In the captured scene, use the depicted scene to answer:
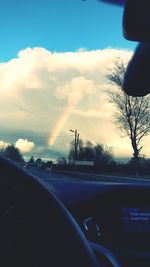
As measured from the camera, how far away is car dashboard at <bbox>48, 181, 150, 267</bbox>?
6.45 ft

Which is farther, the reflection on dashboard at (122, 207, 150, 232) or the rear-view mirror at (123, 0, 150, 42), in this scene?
the reflection on dashboard at (122, 207, 150, 232)

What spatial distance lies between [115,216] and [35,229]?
1.26 meters

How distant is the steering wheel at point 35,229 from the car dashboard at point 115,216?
106 centimetres

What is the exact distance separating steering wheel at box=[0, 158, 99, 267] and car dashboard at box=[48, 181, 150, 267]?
3.46 feet

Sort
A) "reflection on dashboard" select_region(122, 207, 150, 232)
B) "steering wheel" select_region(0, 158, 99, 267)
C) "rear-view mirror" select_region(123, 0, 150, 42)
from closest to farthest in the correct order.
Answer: "steering wheel" select_region(0, 158, 99, 267)
"rear-view mirror" select_region(123, 0, 150, 42)
"reflection on dashboard" select_region(122, 207, 150, 232)

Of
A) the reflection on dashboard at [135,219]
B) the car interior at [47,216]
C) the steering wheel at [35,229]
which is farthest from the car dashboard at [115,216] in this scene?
the steering wheel at [35,229]

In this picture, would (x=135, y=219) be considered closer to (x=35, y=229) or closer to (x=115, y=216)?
(x=115, y=216)

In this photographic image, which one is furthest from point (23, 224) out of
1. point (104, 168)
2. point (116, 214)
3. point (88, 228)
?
point (104, 168)

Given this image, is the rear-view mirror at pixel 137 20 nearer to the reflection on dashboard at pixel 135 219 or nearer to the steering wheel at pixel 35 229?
the steering wheel at pixel 35 229

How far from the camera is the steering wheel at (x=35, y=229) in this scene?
836 mm

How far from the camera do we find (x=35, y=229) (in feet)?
2.88

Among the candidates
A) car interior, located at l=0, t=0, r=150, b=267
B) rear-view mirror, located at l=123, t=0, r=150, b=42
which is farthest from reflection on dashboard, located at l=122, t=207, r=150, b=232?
rear-view mirror, located at l=123, t=0, r=150, b=42

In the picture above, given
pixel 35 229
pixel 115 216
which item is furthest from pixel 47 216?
pixel 115 216

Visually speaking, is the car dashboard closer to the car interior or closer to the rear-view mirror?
the car interior
